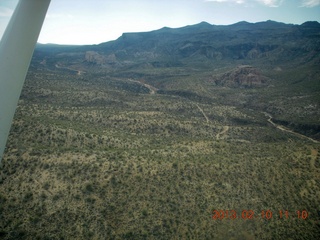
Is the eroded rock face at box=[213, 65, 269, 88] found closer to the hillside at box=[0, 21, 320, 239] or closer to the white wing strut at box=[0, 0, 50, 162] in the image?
the hillside at box=[0, 21, 320, 239]

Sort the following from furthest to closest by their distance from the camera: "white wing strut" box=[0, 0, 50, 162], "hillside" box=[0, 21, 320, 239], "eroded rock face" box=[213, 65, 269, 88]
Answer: "eroded rock face" box=[213, 65, 269, 88]
"hillside" box=[0, 21, 320, 239]
"white wing strut" box=[0, 0, 50, 162]

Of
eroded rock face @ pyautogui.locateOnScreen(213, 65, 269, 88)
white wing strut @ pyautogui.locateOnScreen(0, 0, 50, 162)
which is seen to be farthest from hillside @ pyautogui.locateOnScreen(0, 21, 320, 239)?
eroded rock face @ pyautogui.locateOnScreen(213, 65, 269, 88)

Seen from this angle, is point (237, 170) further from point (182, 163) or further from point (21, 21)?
point (21, 21)

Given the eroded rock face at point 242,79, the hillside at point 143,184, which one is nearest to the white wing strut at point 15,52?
the hillside at point 143,184

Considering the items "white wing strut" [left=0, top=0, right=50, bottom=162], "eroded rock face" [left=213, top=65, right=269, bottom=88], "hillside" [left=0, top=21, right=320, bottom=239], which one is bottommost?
"hillside" [left=0, top=21, right=320, bottom=239]

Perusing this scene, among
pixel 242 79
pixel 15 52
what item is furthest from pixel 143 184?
pixel 242 79

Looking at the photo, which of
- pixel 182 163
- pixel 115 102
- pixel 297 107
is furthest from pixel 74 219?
pixel 297 107

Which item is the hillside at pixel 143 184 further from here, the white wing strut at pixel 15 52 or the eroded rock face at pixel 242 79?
the eroded rock face at pixel 242 79
